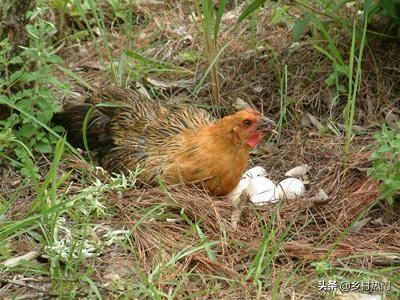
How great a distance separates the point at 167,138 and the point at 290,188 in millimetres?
780

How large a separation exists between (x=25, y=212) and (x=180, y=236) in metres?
0.80

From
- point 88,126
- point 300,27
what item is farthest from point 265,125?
point 88,126

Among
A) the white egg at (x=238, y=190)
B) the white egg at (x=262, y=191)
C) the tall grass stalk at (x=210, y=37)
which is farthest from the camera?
the tall grass stalk at (x=210, y=37)

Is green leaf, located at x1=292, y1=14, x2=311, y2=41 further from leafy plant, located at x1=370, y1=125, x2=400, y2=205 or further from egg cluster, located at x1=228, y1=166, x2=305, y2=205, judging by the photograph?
leafy plant, located at x1=370, y1=125, x2=400, y2=205

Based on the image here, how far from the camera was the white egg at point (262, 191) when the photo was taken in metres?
4.37

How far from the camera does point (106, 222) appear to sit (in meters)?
4.05

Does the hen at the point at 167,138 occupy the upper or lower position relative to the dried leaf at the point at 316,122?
upper

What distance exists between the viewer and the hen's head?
14.5 ft

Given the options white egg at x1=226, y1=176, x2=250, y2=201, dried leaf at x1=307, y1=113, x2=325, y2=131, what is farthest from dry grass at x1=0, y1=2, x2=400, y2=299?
white egg at x1=226, y1=176, x2=250, y2=201

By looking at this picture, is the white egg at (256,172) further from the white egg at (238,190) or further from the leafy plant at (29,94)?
the leafy plant at (29,94)

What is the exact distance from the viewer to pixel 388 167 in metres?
4.00

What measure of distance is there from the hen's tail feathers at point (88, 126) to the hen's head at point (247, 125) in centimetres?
83

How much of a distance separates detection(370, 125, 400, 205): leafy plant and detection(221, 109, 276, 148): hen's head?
2.22ft

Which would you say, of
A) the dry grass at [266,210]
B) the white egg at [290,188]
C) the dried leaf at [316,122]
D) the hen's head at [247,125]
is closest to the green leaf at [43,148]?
the dry grass at [266,210]
